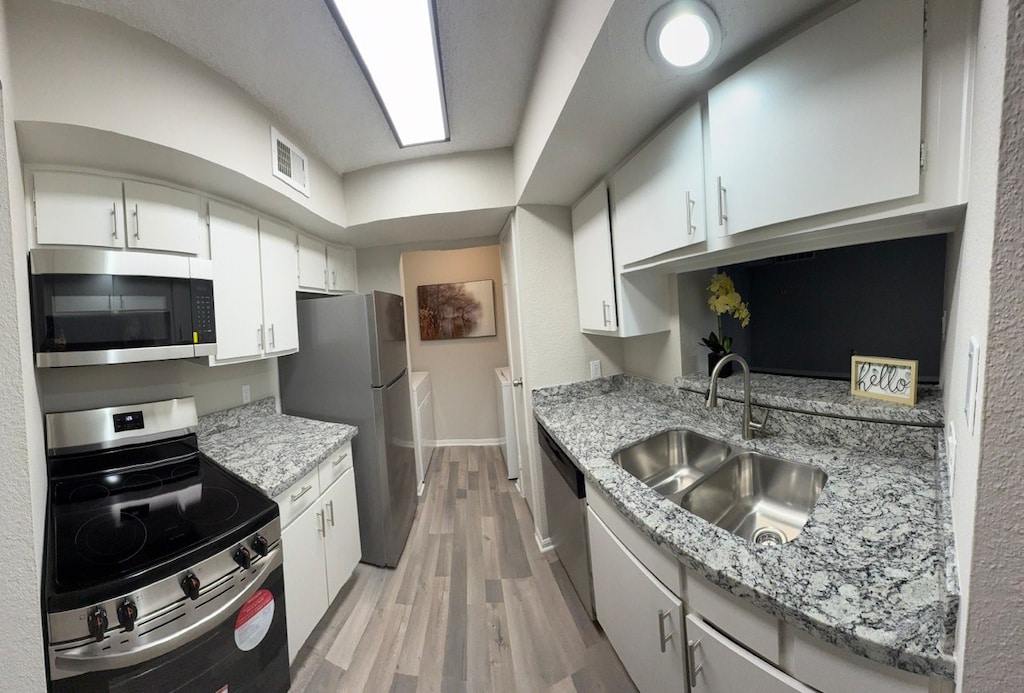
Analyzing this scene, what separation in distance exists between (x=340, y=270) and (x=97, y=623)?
2326mm

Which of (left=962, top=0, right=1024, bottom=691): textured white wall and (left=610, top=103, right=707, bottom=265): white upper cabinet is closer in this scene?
(left=962, top=0, right=1024, bottom=691): textured white wall

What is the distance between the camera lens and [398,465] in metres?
2.24

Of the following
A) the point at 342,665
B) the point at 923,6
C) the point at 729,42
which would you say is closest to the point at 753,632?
the point at 923,6

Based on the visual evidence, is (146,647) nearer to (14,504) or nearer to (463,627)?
(14,504)

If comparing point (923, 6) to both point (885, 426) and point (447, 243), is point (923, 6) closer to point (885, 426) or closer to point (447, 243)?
point (885, 426)

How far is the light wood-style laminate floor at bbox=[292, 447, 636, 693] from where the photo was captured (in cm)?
134

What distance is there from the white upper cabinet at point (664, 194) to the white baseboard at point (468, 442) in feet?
9.70

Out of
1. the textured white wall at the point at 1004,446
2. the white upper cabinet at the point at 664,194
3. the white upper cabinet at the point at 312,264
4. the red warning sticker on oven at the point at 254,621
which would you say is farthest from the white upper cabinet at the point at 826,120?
the white upper cabinet at the point at 312,264

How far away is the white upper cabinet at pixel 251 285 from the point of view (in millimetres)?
1588

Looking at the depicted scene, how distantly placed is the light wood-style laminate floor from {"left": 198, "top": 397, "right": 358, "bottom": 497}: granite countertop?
84 cm

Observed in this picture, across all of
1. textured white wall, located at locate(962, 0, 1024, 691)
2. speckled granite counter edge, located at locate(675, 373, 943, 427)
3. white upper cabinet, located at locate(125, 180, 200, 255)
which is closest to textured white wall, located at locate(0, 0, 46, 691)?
white upper cabinet, located at locate(125, 180, 200, 255)

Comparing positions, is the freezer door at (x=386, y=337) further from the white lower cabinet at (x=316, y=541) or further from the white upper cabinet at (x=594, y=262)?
the white upper cabinet at (x=594, y=262)

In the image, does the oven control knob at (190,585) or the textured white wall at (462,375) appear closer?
the oven control knob at (190,585)

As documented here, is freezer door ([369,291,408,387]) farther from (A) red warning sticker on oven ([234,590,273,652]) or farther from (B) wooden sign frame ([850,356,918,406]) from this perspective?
(B) wooden sign frame ([850,356,918,406])
